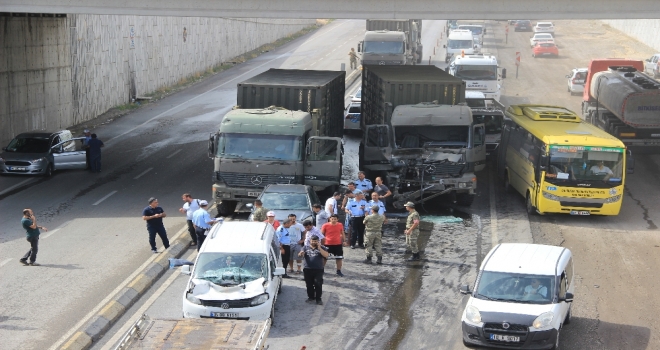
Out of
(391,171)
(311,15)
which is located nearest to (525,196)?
(391,171)

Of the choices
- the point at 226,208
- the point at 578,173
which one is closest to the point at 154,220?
the point at 226,208

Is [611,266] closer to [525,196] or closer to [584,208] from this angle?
[584,208]

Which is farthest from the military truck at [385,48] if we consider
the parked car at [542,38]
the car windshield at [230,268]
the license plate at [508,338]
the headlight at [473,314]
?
the license plate at [508,338]

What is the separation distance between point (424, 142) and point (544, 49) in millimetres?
48542

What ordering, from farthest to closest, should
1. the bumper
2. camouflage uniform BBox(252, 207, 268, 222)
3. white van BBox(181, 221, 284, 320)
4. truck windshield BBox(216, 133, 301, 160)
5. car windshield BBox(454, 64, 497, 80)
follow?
car windshield BBox(454, 64, 497, 80) < truck windshield BBox(216, 133, 301, 160) < camouflage uniform BBox(252, 207, 268, 222) < white van BBox(181, 221, 284, 320) < the bumper

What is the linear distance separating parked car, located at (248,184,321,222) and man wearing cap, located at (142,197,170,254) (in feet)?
7.93

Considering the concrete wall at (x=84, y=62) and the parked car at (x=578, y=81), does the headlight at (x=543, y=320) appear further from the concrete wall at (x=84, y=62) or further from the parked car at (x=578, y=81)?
the parked car at (x=578, y=81)

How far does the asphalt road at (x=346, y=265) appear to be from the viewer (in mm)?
16828

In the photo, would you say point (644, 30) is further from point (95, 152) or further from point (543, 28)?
point (95, 152)

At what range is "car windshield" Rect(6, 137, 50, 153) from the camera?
3142 centimetres

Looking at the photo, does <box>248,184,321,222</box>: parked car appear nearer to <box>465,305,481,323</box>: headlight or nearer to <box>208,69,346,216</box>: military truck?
<box>208,69,346,216</box>: military truck

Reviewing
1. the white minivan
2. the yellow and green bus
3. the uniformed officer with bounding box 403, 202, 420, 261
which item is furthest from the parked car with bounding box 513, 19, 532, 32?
the white minivan

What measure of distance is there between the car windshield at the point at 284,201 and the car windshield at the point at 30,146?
38.6 ft

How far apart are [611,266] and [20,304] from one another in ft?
41.5
